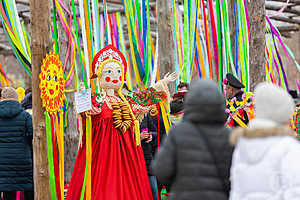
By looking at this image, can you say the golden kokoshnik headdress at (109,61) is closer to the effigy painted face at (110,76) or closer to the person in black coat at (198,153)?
the effigy painted face at (110,76)

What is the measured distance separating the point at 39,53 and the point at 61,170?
1176mm

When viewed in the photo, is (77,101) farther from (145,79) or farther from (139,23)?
(139,23)

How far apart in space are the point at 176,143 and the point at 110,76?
2.21m

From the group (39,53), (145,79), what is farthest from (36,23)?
(145,79)

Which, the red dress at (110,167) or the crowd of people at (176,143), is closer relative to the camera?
the crowd of people at (176,143)

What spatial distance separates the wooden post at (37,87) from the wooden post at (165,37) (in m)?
2.47

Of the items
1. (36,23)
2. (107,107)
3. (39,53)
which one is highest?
(36,23)

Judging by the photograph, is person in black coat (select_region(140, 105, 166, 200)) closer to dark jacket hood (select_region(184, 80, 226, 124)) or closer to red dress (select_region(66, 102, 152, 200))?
red dress (select_region(66, 102, 152, 200))

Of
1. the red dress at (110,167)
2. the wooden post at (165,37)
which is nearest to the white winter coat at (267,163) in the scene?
the red dress at (110,167)

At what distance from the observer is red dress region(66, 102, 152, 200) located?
4.34 m

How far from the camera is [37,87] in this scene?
4117 millimetres

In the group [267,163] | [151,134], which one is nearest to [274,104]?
[267,163]

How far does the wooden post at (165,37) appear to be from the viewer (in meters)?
6.35

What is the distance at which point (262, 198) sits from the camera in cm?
242
